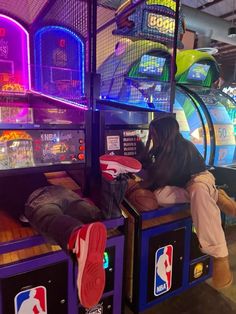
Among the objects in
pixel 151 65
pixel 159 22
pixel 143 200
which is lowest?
pixel 143 200

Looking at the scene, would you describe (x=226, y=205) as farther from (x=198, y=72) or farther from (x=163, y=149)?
(x=198, y=72)

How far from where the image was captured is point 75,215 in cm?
134

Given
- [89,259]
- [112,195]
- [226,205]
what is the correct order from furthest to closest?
[226,205] < [112,195] < [89,259]

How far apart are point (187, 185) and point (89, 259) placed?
0.96 m

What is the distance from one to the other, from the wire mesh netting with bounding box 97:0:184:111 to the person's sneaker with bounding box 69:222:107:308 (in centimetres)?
144

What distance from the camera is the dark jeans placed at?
44.4 inches

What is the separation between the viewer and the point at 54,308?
4.45 ft

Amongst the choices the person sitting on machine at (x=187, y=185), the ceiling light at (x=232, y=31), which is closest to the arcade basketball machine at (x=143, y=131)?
the person sitting on machine at (x=187, y=185)

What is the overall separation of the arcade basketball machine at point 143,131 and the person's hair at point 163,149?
Result: 212 millimetres

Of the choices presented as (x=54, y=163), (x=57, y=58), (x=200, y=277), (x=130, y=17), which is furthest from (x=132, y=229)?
(x=57, y=58)

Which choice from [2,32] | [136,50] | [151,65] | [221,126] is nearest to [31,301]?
[136,50]

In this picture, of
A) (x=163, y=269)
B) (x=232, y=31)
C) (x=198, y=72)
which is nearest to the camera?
(x=163, y=269)

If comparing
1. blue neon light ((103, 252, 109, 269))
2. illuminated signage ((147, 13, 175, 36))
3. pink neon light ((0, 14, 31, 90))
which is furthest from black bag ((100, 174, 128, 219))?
pink neon light ((0, 14, 31, 90))

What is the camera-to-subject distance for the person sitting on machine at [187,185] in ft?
5.41
